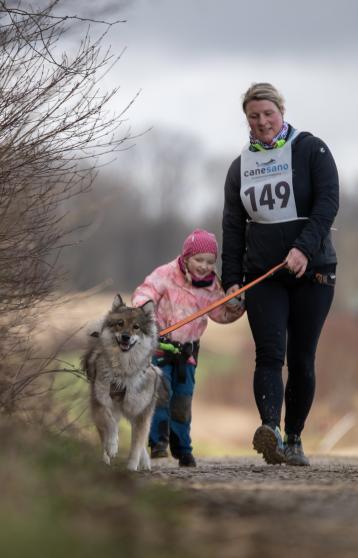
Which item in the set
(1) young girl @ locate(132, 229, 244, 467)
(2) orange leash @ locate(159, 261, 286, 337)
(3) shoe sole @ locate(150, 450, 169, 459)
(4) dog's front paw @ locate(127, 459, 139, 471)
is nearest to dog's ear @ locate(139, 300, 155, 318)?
(2) orange leash @ locate(159, 261, 286, 337)

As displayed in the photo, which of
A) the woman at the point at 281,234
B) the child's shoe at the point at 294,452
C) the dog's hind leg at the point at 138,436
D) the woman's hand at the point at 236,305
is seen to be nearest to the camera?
the dog's hind leg at the point at 138,436

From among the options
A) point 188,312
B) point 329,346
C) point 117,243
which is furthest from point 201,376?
point 117,243

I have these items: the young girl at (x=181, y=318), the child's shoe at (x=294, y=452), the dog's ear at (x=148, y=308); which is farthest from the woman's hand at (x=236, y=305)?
the child's shoe at (x=294, y=452)

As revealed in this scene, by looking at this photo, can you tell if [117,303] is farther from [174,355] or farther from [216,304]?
[174,355]

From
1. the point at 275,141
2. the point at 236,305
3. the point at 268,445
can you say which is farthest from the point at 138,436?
the point at 275,141

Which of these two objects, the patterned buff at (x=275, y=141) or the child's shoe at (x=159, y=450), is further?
the child's shoe at (x=159, y=450)

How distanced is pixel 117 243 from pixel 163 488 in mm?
96962

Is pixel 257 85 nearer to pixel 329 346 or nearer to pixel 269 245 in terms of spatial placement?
pixel 269 245

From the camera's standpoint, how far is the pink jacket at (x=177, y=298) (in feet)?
33.0

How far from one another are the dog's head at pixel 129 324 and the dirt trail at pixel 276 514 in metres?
1.58

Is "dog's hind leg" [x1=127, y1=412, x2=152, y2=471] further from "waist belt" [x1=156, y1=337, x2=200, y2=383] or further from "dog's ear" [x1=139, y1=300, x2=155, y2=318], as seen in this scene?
"waist belt" [x1=156, y1=337, x2=200, y2=383]

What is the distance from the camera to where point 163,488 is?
18.1 feet

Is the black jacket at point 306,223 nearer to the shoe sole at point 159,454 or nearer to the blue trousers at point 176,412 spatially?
the blue trousers at point 176,412

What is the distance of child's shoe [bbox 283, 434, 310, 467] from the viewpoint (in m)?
9.29
